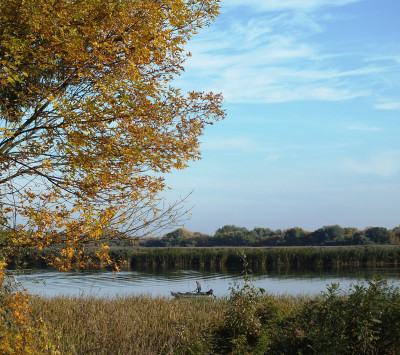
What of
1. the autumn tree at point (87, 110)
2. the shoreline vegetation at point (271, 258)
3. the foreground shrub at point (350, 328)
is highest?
the autumn tree at point (87, 110)

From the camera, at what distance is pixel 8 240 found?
7.66 meters

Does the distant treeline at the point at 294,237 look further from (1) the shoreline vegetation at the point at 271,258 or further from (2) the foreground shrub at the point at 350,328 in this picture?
(2) the foreground shrub at the point at 350,328

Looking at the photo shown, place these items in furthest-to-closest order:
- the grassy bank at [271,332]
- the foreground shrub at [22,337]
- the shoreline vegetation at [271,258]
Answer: the shoreline vegetation at [271,258] → the grassy bank at [271,332] → the foreground shrub at [22,337]

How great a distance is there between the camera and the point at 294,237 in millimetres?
69875

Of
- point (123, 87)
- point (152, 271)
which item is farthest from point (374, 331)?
point (152, 271)

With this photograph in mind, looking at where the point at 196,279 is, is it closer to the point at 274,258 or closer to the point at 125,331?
the point at 274,258

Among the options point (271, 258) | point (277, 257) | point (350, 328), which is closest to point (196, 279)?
point (271, 258)

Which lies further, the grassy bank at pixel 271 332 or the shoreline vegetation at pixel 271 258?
the shoreline vegetation at pixel 271 258

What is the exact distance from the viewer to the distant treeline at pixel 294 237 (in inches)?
2422

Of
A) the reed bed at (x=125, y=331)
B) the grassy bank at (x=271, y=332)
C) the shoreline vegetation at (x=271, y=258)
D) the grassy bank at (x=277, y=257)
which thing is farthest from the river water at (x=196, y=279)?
the grassy bank at (x=271, y=332)

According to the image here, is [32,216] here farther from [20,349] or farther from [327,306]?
[327,306]

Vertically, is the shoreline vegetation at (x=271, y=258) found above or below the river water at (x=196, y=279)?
above

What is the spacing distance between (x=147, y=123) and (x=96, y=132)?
936 millimetres

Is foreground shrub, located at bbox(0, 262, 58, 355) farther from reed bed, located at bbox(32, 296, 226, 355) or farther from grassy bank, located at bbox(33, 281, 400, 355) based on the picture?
grassy bank, located at bbox(33, 281, 400, 355)
